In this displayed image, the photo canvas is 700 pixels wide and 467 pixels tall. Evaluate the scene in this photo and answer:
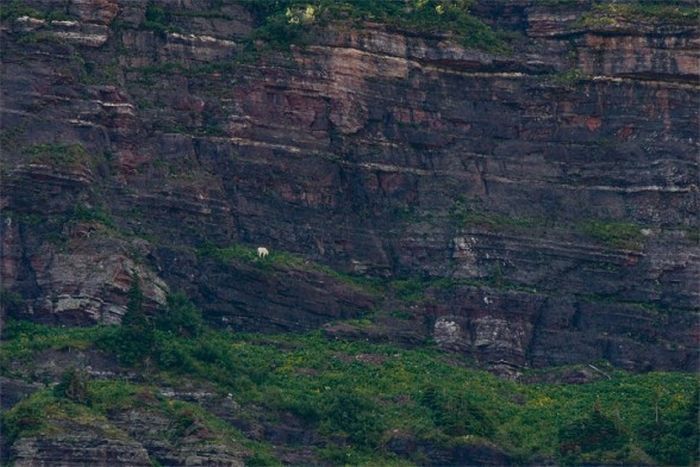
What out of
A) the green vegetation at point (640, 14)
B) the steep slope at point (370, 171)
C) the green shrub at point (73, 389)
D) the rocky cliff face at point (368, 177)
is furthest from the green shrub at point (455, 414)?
the green vegetation at point (640, 14)

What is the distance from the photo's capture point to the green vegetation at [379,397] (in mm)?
90250

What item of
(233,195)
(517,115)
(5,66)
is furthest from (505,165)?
(5,66)

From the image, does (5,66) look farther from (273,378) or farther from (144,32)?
(273,378)

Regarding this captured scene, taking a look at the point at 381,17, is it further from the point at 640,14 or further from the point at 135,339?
the point at 135,339

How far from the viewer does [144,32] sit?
102m

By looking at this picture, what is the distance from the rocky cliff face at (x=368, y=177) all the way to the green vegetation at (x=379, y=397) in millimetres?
1750

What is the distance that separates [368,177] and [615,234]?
778cm

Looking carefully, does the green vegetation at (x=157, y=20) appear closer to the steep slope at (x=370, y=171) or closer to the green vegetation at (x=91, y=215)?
the steep slope at (x=370, y=171)

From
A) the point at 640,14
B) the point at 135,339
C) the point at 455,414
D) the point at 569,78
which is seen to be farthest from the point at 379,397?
the point at 640,14

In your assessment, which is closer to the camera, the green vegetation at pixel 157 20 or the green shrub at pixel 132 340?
the green shrub at pixel 132 340

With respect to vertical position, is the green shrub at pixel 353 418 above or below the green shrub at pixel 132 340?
below

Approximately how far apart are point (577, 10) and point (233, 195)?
13.1 metres

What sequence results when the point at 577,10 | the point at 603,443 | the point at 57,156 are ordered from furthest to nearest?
the point at 577,10 → the point at 57,156 → the point at 603,443

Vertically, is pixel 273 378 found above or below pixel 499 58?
below
